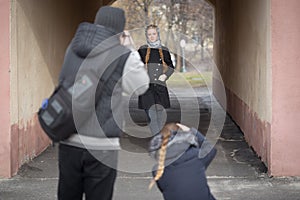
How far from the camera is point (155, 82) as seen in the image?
7.56m

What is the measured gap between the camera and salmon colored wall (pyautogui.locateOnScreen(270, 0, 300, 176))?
A: 254 inches

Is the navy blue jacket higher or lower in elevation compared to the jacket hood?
lower

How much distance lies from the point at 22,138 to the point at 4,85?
3.00ft

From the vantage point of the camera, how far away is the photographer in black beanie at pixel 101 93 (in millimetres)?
3566

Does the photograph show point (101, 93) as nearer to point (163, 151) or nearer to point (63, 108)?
point (63, 108)

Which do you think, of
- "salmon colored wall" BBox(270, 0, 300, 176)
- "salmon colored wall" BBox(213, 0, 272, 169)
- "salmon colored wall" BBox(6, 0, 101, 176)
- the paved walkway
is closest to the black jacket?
the paved walkway

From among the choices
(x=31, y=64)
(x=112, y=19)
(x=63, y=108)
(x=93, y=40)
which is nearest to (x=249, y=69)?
(x=31, y=64)

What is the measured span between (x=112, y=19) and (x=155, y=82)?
3941 mm

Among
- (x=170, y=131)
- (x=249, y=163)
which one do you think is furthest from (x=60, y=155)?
(x=249, y=163)

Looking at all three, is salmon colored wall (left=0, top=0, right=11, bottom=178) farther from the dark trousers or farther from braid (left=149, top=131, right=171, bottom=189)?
braid (left=149, top=131, right=171, bottom=189)

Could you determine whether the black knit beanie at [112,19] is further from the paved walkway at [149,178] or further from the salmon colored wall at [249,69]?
the salmon colored wall at [249,69]

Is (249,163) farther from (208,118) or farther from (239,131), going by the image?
(208,118)

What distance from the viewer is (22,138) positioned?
7.20 meters

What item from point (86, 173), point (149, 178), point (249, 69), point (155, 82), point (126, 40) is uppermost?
point (126, 40)
